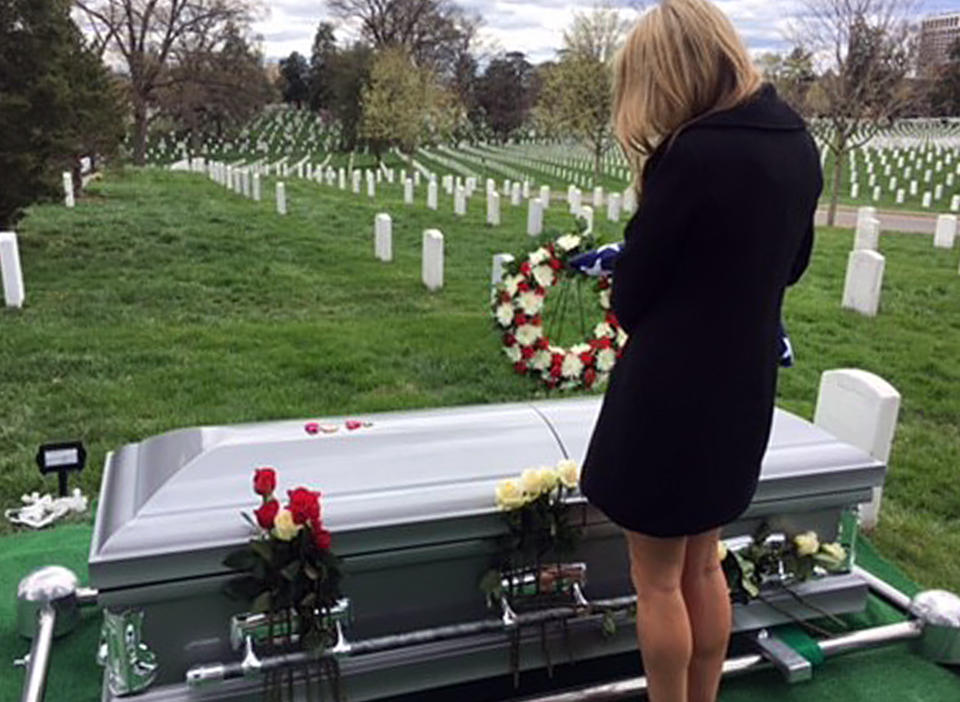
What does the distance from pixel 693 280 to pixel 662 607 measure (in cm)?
79

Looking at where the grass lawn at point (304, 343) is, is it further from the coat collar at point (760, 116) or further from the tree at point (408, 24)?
the tree at point (408, 24)

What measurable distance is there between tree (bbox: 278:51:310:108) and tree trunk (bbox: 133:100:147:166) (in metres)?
32.3

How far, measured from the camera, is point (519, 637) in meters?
2.67

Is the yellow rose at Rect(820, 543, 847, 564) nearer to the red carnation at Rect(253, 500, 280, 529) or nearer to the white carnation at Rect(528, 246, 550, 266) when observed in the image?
the red carnation at Rect(253, 500, 280, 529)

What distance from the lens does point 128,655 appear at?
232 cm

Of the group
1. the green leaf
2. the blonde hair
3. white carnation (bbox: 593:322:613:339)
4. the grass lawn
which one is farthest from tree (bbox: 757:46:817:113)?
the green leaf

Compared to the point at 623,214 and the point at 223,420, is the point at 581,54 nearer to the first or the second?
the point at 623,214

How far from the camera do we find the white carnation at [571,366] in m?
4.96

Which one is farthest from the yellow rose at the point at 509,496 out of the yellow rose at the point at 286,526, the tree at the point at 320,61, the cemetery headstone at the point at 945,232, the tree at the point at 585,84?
A: the tree at the point at 320,61

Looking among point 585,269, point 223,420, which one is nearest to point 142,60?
point 223,420

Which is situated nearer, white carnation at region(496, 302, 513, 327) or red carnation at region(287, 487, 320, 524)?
red carnation at region(287, 487, 320, 524)

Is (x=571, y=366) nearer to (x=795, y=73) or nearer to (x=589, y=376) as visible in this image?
(x=589, y=376)

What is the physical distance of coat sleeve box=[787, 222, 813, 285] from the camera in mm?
2188

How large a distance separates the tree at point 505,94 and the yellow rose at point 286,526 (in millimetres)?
53267
